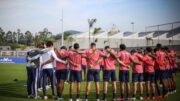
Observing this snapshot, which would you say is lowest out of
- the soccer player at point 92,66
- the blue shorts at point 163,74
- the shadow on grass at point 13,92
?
the shadow on grass at point 13,92

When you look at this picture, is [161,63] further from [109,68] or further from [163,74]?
[109,68]

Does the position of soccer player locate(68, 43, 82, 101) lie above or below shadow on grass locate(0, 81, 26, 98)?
above

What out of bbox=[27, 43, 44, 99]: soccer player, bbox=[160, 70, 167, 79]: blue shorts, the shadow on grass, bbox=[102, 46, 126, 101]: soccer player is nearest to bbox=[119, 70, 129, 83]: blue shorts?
bbox=[102, 46, 126, 101]: soccer player

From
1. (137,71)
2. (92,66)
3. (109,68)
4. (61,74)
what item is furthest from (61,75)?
(137,71)

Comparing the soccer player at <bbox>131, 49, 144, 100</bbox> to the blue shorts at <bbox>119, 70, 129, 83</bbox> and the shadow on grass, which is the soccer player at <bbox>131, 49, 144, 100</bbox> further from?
the shadow on grass

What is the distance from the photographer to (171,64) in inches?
479

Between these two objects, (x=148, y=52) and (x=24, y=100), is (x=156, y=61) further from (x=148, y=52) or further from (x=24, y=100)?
(x=24, y=100)

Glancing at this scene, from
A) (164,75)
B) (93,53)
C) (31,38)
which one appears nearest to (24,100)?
(93,53)

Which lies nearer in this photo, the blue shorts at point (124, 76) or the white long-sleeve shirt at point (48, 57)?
the blue shorts at point (124, 76)

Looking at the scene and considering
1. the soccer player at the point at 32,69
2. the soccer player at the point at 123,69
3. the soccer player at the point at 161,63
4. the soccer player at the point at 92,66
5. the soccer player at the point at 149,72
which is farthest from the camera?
the soccer player at the point at 161,63

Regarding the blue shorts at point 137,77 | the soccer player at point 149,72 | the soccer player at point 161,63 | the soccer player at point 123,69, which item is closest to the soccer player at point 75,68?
the soccer player at point 123,69

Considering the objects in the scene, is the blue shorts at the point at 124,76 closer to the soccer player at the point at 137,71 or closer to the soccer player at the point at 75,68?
the soccer player at the point at 137,71

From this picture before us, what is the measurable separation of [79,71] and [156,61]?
10.9 ft

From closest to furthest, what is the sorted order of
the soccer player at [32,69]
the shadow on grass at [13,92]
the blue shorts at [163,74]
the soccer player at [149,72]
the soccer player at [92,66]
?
the soccer player at [92,66] → the soccer player at [149,72] → the soccer player at [32,69] → the shadow on grass at [13,92] → the blue shorts at [163,74]
